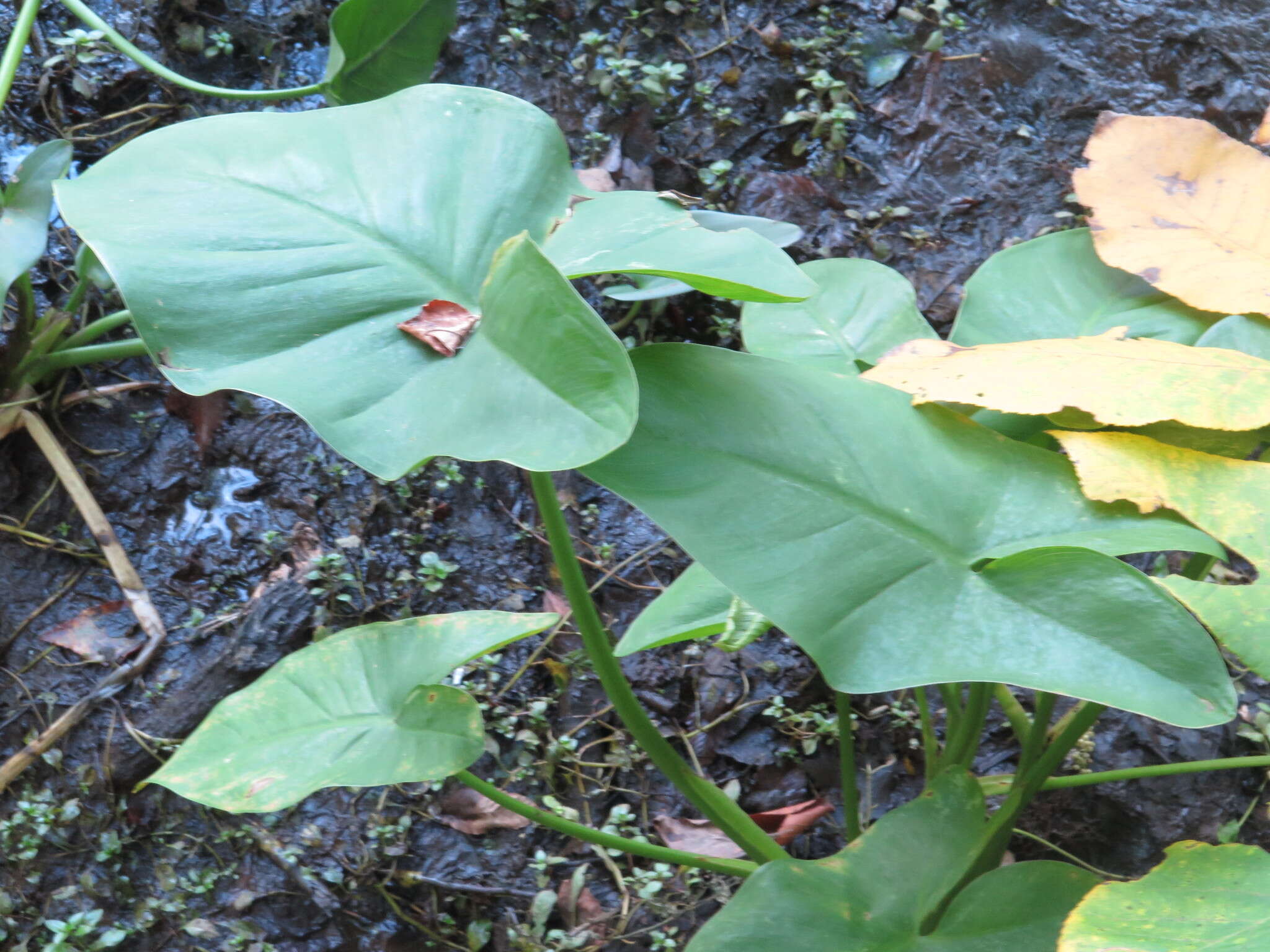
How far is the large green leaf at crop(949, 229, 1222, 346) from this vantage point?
982mm

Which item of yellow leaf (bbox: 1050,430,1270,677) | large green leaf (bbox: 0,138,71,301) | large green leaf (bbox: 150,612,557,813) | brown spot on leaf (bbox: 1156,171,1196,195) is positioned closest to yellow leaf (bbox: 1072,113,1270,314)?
brown spot on leaf (bbox: 1156,171,1196,195)

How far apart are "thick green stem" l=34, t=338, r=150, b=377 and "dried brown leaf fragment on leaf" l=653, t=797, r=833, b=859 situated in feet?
3.43

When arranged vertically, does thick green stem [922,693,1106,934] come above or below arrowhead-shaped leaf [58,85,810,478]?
below

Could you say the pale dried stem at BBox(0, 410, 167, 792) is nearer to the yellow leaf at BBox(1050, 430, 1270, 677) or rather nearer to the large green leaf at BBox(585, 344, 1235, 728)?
the large green leaf at BBox(585, 344, 1235, 728)

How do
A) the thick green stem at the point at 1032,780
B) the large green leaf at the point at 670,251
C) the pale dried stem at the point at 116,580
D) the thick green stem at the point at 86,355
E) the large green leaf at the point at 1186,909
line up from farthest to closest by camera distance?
the thick green stem at the point at 86,355 < the pale dried stem at the point at 116,580 < the thick green stem at the point at 1032,780 < the large green leaf at the point at 670,251 < the large green leaf at the point at 1186,909

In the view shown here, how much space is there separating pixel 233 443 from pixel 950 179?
1245mm

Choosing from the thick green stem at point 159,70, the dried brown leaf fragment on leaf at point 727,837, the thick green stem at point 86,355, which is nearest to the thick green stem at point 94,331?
the thick green stem at point 86,355

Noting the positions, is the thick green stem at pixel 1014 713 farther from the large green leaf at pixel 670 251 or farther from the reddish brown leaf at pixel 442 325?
the reddish brown leaf at pixel 442 325

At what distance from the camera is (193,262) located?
2.22 ft

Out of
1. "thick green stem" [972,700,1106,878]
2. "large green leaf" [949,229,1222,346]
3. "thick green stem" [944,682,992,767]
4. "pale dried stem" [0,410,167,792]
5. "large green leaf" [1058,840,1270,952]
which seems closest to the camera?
"large green leaf" [1058,840,1270,952]

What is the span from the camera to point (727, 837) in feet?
3.79

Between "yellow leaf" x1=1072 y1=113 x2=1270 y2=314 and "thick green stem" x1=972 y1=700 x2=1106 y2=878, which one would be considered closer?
"thick green stem" x1=972 y1=700 x2=1106 y2=878

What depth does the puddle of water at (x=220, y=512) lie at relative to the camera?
1.41 metres

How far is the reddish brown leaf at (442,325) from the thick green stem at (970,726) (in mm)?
568
